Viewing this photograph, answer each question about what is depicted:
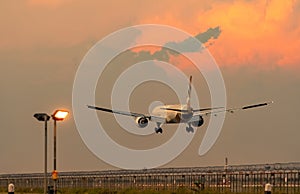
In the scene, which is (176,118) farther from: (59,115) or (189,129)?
(59,115)

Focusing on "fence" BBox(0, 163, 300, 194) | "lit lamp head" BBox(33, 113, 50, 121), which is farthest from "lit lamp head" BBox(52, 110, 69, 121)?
"fence" BBox(0, 163, 300, 194)

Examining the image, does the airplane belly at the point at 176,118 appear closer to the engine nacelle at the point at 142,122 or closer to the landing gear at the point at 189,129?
the landing gear at the point at 189,129

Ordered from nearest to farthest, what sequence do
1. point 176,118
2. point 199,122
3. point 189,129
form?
1. point 189,129
2. point 199,122
3. point 176,118

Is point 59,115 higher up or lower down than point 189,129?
lower down

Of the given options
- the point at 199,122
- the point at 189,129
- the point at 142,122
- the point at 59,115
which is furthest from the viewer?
the point at 142,122

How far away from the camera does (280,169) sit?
282 ft

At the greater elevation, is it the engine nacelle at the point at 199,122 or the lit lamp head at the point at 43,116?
the engine nacelle at the point at 199,122

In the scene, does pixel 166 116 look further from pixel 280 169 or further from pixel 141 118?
pixel 280 169

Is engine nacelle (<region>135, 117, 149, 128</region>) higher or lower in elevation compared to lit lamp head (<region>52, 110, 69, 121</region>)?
higher

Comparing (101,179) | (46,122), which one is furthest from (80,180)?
(46,122)

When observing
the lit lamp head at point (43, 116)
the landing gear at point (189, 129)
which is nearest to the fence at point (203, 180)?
the landing gear at point (189, 129)

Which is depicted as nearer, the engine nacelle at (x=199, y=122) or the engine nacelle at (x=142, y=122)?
the engine nacelle at (x=199, y=122)

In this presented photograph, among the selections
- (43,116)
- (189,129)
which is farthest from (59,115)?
(189,129)

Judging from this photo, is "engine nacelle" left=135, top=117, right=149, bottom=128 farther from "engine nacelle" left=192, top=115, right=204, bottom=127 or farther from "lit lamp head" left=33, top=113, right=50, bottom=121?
"lit lamp head" left=33, top=113, right=50, bottom=121
